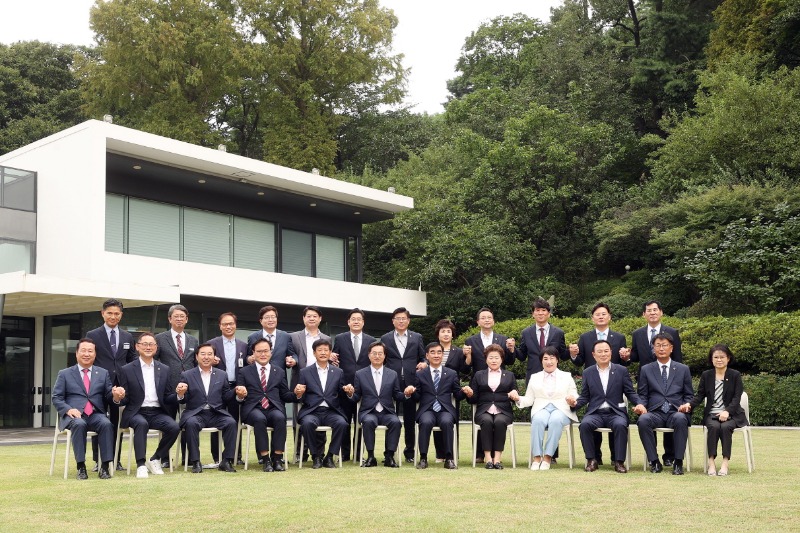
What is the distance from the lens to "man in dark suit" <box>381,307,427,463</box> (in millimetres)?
9820

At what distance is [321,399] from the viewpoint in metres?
9.31

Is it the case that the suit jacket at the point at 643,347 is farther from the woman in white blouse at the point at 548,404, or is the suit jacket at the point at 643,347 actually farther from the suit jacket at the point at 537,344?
the woman in white blouse at the point at 548,404

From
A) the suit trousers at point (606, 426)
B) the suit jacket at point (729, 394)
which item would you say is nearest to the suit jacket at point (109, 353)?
the suit trousers at point (606, 426)

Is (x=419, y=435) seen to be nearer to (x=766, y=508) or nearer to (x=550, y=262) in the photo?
(x=766, y=508)

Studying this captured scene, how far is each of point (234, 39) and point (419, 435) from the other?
23.6m

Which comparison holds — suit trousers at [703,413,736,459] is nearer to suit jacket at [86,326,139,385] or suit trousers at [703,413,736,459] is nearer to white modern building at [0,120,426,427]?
suit jacket at [86,326,139,385]

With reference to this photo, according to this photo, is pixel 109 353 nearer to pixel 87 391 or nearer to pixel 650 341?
pixel 87 391

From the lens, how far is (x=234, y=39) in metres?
30.3

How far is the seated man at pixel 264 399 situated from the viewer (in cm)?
885

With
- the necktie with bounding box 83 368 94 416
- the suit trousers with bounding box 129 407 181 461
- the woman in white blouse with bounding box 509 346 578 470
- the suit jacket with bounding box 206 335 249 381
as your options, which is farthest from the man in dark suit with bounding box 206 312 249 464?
the woman in white blouse with bounding box 509 346 578 470

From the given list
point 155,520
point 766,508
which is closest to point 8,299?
point 155,520

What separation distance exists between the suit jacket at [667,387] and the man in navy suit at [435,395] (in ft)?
5.96

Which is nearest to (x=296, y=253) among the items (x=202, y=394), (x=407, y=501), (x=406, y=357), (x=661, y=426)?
(x=406, y=357)

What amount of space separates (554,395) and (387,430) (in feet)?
5.59
